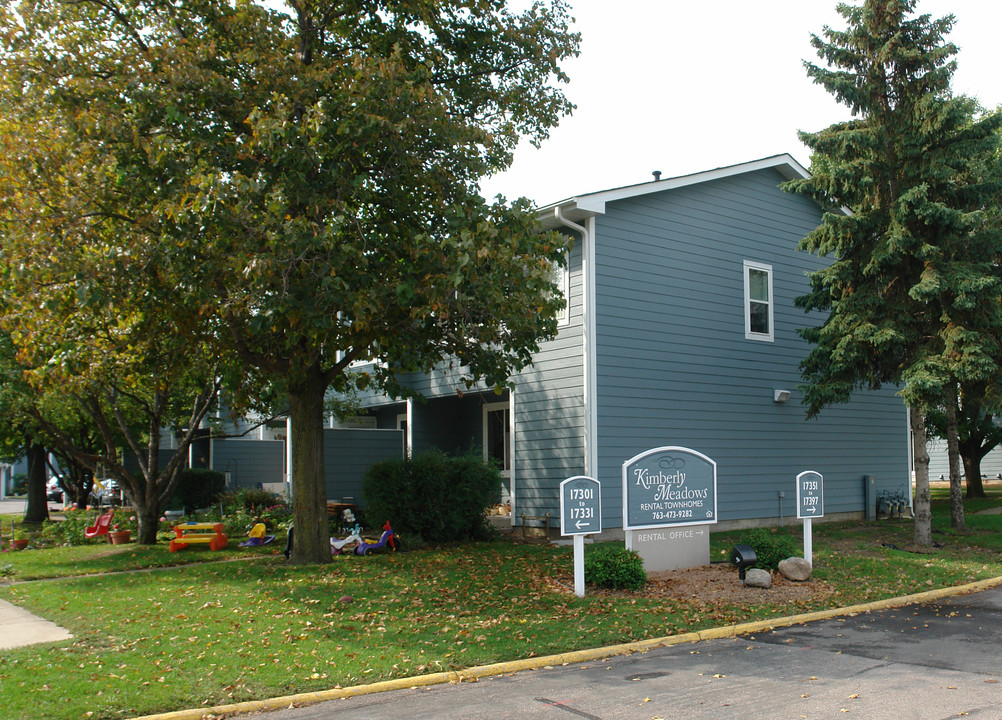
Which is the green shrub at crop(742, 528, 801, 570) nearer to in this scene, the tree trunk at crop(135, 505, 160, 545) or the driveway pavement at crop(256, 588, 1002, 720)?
the driveway pavement at crop(256, 588, 1002, 720)

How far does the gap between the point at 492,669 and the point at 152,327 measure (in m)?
7.62

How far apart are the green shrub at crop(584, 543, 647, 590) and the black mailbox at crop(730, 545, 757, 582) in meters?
1.44

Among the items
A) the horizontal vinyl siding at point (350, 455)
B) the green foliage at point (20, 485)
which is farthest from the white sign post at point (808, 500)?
the green foliage at point (20, 485)

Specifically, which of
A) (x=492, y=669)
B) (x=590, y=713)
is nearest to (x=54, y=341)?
(x=492, y=669)

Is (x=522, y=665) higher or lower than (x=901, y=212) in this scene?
lower

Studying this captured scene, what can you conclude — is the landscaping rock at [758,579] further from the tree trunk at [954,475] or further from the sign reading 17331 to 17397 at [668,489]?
the tree trunk at [954,475]

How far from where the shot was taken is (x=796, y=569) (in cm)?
1196

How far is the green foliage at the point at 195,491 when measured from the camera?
25.3 m

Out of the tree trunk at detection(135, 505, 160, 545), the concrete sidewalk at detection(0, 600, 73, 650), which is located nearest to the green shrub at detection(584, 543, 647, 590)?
the concrete sidewalk at detection(0, 600, 73, 650)

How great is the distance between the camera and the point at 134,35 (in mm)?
12273

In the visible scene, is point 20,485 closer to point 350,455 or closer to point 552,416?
point 350,455

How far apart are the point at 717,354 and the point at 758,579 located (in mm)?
7433

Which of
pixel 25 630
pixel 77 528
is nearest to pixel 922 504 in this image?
pixel 25 630

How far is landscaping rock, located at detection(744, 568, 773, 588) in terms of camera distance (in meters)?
11.4
